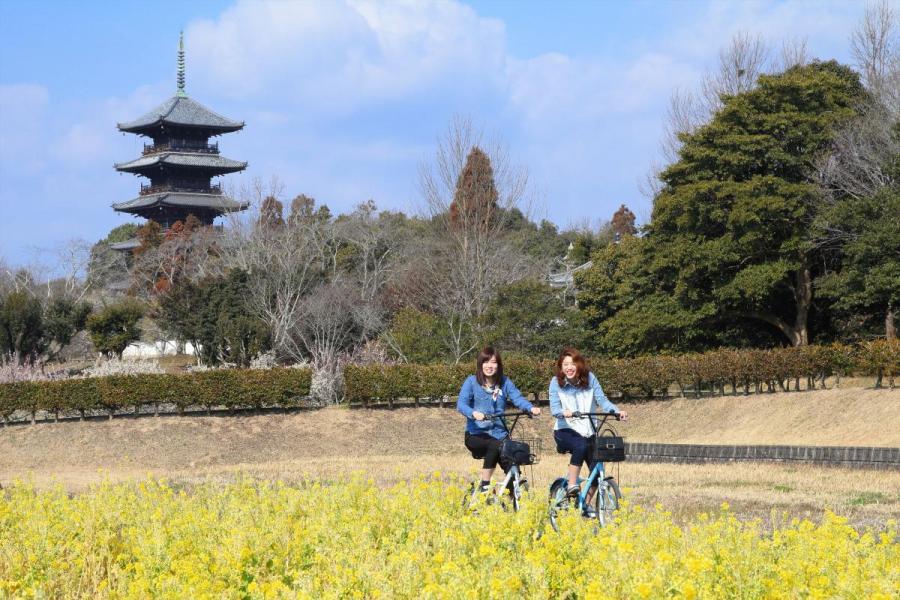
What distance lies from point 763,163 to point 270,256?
2039cm

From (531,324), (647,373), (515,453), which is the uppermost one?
(531,324)

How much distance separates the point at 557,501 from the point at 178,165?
58587mm

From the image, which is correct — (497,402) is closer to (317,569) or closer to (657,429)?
(317,569)

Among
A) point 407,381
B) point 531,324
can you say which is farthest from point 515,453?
point 531,324

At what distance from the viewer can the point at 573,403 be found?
8.86m

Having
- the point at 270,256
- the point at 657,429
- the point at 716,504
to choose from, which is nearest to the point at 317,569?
the point at 716,504

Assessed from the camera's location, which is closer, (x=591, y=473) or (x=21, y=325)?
(x=591, y=473)

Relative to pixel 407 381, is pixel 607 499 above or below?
below

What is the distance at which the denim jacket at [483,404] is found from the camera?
9.16 m

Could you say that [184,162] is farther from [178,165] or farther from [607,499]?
[607,499]

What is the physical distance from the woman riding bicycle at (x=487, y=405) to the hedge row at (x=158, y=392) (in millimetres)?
19976

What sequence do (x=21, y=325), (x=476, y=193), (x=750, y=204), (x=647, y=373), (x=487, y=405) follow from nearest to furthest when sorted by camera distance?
(x=487, y=405) < (x=647, y=373) < (x=750, y=204) < (x=476, y=193) < (x=21, y=325)

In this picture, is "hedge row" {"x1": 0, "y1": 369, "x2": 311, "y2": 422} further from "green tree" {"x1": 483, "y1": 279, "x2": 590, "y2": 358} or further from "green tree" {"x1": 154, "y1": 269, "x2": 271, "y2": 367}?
"green tree" {"x1": 154, "y1": 269, "x2": 271, "y2": 367}

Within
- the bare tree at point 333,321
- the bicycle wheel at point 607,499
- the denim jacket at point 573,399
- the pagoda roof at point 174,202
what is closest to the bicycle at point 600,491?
the bicycle wheel at point 607,499
